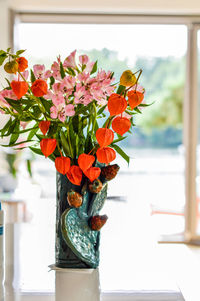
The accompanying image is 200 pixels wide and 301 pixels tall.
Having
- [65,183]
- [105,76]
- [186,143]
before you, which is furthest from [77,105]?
[186,143]

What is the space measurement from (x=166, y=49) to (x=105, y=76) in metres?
3.66

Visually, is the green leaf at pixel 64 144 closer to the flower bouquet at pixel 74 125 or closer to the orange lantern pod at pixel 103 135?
the flower bouquet at pixel 74 125

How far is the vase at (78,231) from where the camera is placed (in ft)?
3.78

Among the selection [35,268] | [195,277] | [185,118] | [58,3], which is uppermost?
[58,3]

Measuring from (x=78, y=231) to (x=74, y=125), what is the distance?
29cm

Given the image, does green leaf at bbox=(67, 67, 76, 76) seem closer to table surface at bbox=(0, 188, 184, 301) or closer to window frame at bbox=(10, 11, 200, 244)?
table surface at bbox=(0, 188, 184, 301)

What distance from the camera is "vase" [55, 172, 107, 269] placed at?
115 centimetres

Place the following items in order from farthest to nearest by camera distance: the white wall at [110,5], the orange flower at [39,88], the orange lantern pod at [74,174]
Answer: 1. the white wall at [110,5]
2. the orange lantern pod at [74,174]
3. the orange flower at [39,88]

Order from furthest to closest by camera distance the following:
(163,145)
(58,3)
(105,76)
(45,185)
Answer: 1. (163,145)
2. (45,185)
3. (58,3)
4. (105,76)

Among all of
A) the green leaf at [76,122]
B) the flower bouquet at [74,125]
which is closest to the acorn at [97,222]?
the flower bouquet at [74,125]

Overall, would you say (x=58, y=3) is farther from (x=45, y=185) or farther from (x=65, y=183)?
(x=65, y=183)

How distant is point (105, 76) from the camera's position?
105cm

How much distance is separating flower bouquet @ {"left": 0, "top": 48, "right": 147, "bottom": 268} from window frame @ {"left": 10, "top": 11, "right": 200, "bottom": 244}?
3.25 m

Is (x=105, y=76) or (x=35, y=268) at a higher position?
(x=105, y=76)
